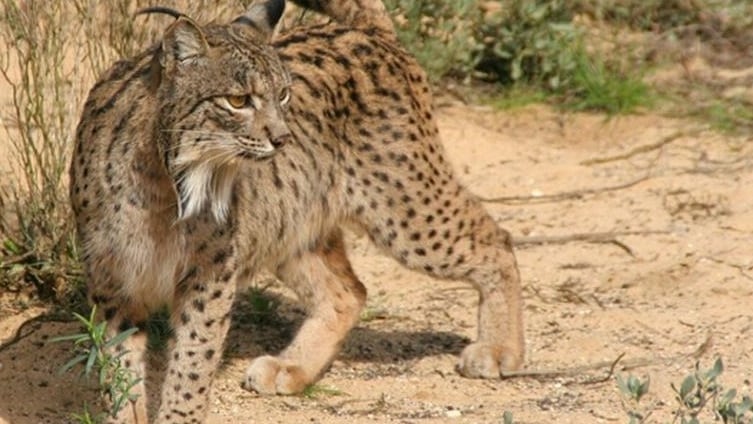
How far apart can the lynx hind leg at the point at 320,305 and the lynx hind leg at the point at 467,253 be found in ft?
1.34

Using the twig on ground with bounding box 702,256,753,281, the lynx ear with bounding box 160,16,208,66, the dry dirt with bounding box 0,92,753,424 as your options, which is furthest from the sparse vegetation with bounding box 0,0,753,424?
the twig on ground with bounding box 702,256,753,281

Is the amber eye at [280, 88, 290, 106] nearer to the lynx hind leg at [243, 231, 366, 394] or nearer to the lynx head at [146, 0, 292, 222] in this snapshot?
the lynx head at [146, 0, 292, 222]

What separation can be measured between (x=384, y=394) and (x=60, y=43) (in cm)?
186

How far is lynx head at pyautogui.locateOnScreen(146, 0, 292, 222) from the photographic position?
5.25 m

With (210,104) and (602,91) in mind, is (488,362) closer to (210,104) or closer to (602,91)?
(210,104)

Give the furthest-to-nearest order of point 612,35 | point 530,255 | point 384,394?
point 612,35
point 530,255
point 384,394

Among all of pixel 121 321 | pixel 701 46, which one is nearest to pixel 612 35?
pixel 701 46

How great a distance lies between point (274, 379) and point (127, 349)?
0.96 meters

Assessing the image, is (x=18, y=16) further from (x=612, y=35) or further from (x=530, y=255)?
(x=612, y=35)

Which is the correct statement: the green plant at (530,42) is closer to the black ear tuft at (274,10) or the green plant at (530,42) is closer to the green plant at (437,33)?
the green plant at (437,33)

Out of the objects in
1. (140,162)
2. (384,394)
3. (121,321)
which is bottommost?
(384,394)

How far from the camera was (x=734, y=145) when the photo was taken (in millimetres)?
8867

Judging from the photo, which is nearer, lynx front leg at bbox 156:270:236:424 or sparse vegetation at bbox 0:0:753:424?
lynx front leg at bbox 156:270:236:424

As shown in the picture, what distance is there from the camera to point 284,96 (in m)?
5.46
